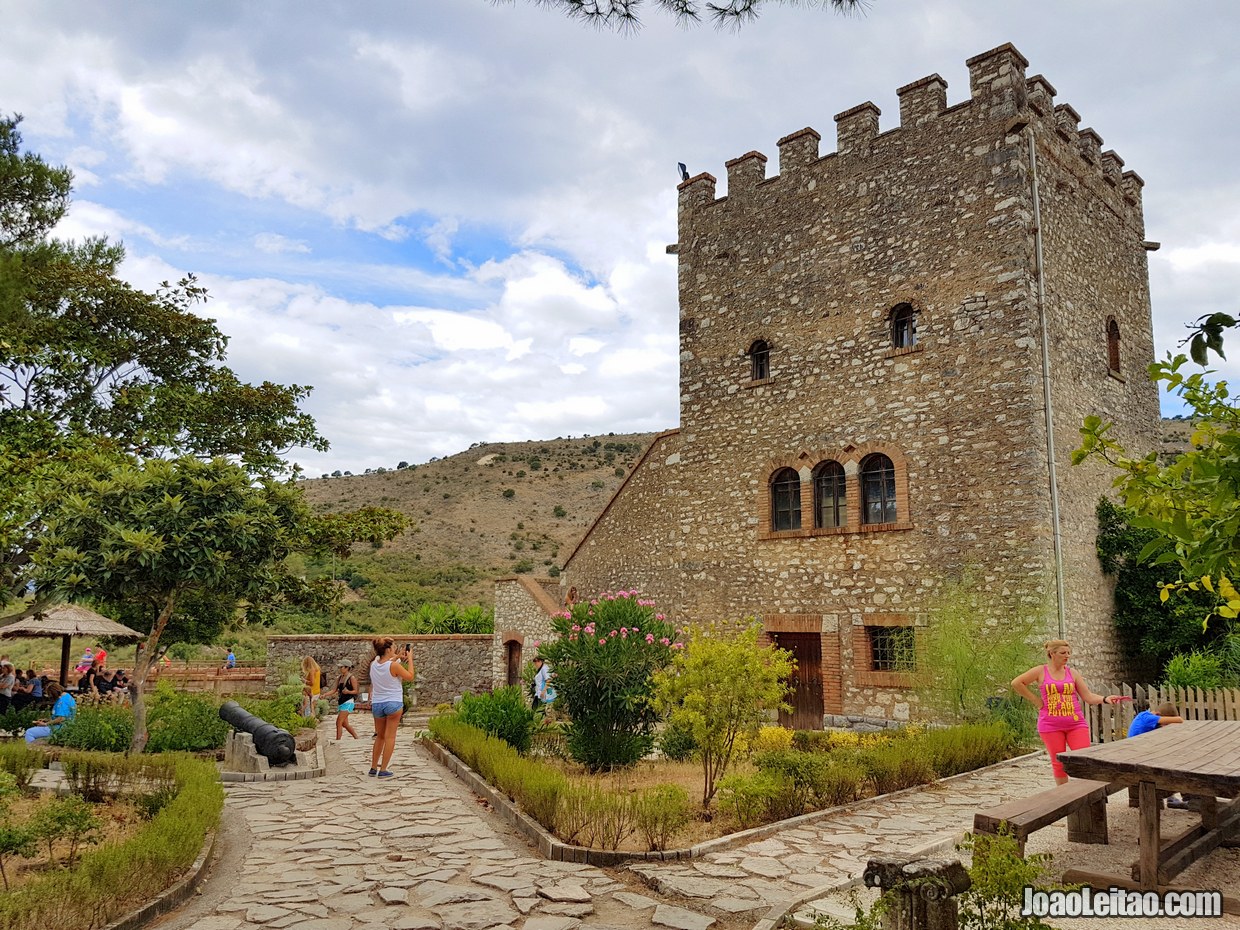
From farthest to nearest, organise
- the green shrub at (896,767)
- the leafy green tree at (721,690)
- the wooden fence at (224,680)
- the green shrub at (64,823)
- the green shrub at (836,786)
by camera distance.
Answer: the wooden fence at (224,680) → the green shrub at (896,767) → the leafy green tree at (721,690) → the green shrub at (836,786) → the green shrub at (64,823)

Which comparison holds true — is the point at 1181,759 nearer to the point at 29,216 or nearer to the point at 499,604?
the point at 29,216

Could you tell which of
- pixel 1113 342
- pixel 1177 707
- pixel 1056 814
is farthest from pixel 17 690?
pixel 1113 342

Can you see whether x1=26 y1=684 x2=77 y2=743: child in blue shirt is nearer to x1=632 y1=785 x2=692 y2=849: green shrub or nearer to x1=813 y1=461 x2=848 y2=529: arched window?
x1=632 y1=785 x2=692 y2=849: green shrub

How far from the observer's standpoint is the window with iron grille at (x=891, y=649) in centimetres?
1362

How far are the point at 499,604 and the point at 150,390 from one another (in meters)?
10.3

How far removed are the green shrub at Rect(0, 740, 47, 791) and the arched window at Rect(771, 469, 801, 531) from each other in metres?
11.6

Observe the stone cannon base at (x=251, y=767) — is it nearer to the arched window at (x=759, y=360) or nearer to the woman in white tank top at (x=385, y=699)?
the woman in white tank top at (x=385, y=699)

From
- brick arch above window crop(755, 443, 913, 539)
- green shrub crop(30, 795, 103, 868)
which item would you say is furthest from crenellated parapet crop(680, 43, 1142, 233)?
green shrub crop(30, 795, 103, 868)

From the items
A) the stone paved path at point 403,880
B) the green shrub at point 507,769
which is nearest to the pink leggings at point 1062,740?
the stone paved path at point 403,880

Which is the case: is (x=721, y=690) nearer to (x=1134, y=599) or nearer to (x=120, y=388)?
(x=1134, y=599)

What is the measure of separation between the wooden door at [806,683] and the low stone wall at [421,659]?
10.6m

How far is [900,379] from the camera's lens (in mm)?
14312

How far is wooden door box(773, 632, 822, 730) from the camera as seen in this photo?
48.8 ft

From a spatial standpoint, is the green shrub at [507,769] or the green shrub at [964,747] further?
the green shrub at [964,747]
